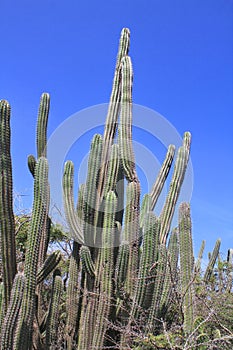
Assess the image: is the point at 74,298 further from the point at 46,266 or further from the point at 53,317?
the point at 46,266

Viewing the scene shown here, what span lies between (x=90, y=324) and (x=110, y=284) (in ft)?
1.48

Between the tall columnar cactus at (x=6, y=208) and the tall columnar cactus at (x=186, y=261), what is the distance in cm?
169

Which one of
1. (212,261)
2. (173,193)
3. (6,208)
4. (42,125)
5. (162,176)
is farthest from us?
(212,261)

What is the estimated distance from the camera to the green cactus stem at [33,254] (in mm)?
3893

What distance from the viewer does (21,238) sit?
8.61m

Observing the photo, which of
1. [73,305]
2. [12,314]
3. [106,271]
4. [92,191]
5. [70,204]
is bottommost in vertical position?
[12,314]

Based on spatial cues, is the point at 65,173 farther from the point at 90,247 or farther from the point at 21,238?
the point at 21,238

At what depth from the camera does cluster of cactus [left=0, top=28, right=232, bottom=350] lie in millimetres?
4109

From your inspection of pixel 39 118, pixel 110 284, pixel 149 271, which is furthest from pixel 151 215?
pixel 39 118

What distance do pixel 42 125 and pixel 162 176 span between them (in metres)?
1.63

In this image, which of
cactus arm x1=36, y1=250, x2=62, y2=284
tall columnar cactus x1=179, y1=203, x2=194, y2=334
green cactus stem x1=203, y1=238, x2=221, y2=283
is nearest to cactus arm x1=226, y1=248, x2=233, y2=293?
green cactus stem x1=203, y1=238, x2=221, y2=283

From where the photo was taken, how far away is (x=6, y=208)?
13.5 feet

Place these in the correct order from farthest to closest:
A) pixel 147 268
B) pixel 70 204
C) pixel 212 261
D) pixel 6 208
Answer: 1. pixel 212 261
2. pixel 70 204
3. pixel 147 268
4. pixel 6 208

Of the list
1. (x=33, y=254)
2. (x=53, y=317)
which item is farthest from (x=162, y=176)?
(x=53, y=317)
